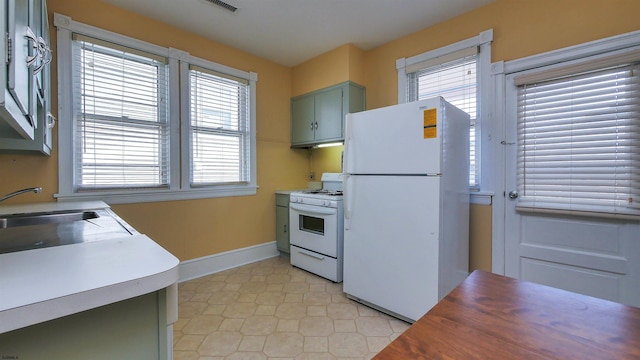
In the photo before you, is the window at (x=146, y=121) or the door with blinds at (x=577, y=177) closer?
the door with blinds at (x=577, y=177)

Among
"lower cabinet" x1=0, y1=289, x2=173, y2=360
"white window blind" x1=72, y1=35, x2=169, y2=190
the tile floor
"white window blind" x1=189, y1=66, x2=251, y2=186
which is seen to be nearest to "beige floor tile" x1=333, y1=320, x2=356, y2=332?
the tile floor

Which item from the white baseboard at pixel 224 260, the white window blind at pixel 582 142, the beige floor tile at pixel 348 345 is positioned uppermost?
the white window blind at pixel 582 142

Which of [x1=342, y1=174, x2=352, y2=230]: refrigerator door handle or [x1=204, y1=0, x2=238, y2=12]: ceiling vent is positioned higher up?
[x1=204, y1=0, x2=238, y2=12]: ceiling vent

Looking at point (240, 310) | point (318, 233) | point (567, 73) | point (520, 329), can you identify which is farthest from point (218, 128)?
point (567, 73)

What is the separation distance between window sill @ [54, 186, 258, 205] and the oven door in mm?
751

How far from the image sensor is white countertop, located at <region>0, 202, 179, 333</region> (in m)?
0.49

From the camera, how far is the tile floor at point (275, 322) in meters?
1.75

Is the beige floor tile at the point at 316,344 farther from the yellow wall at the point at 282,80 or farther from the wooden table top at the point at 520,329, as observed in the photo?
the yellow wall at the point at 282,80

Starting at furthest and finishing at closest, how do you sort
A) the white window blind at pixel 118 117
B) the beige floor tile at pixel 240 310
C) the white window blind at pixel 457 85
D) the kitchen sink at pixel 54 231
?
the white window blind at pixel 457 85
the white window blind at pixel 118 117
the beige floor tile at pixel 240 310
the kitchen sink at pixel 54 231

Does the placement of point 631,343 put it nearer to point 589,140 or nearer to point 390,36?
point 589,140

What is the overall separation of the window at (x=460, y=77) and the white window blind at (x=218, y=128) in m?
1.99

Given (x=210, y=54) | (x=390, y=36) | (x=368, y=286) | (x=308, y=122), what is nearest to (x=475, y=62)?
(x=390, y=36)

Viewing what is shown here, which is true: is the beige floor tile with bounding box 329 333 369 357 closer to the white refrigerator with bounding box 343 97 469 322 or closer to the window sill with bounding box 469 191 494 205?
the white refrigerator with bounding box 343 97 469 322

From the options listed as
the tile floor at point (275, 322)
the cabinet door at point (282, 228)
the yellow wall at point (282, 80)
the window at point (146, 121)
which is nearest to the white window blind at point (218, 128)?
the window at point (146, 121)
